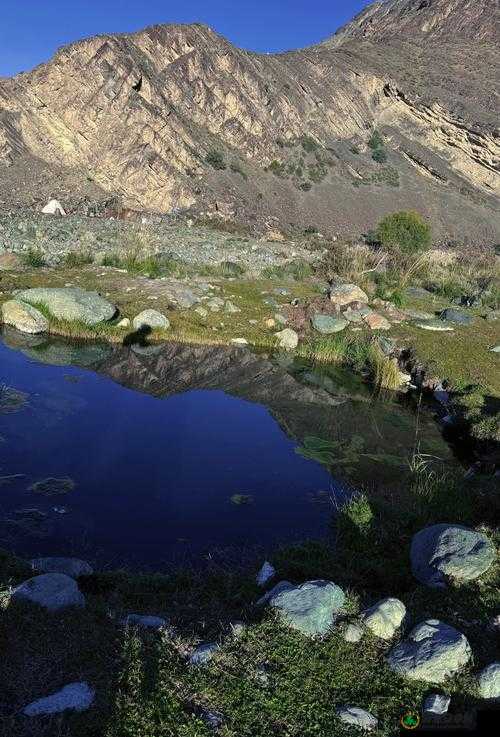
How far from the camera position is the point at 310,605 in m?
5.69

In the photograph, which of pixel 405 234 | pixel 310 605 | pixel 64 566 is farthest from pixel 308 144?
pixel 310 605

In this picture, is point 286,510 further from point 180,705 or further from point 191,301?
point 191,301

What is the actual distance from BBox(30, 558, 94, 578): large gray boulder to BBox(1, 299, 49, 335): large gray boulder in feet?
36.7

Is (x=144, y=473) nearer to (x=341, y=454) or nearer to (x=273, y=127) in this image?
(x=341, y=454)

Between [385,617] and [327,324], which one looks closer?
[385,617]

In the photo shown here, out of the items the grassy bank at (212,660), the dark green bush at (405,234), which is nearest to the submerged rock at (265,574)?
the grassy bank at (212,660)

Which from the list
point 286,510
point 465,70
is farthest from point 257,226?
point 465,70

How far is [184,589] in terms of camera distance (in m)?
6.90

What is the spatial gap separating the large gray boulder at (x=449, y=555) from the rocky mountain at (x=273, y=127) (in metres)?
36.4

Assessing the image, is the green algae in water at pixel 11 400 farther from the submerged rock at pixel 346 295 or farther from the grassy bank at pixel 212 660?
the submerged rock at pixel 346 295

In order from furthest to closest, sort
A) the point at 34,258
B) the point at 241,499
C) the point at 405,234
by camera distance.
→ 1. the point at 405,234
2. the point at 34,258
3. the point at 241,499

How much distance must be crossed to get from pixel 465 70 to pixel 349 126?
64.6 feet

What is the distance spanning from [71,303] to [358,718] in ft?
49.7

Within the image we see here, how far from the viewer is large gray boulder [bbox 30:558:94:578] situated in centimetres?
686
